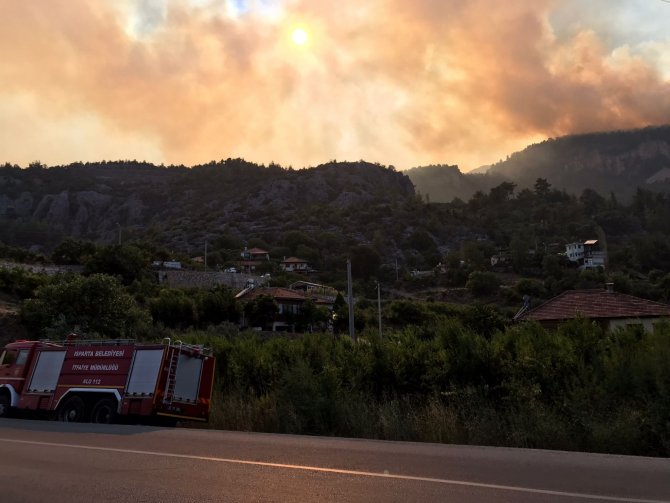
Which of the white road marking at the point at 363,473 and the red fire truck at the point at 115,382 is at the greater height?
the red fire truck at the point at 115,382

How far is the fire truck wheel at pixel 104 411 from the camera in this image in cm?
1709

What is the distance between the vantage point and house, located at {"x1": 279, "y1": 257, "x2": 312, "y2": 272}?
11931 cm

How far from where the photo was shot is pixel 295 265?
121625 millimetres

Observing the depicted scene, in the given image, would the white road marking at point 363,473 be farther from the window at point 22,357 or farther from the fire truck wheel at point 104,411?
the window at point 22,357

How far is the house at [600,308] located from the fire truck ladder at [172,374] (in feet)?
80.2

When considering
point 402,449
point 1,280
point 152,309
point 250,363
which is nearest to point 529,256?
point 152,309

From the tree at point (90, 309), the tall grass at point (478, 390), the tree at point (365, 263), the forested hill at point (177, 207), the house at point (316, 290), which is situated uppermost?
the forested hill at point (177, 207)

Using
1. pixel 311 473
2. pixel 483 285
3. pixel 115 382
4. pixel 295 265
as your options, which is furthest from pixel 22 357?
pixel 295 265

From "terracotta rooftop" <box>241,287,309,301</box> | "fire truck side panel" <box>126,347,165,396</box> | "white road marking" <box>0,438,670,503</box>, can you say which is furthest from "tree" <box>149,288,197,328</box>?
"white road marking" <box>0,438,670,503</box>

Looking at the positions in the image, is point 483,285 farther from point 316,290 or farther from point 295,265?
point 295,265

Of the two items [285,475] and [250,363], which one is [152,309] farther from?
[285,475]

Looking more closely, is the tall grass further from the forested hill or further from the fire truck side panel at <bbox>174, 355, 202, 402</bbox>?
the forested hill

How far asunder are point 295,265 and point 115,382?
104250mm

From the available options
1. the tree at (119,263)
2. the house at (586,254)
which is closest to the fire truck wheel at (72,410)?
the tree at (119,263)
